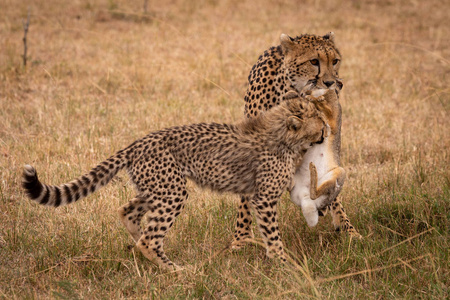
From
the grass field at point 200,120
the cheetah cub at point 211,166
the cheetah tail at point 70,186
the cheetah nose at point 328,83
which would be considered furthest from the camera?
the cheetah nose at point 328,83

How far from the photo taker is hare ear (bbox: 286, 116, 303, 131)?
12.1 ft

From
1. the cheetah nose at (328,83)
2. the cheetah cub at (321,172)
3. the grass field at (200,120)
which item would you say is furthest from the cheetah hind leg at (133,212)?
the cheetah nose at (328,83)

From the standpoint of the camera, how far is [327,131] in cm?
378

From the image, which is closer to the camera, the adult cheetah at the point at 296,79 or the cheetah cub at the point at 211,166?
the cheetah cub at the point at 211,166

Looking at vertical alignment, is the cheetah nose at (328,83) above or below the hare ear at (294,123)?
above

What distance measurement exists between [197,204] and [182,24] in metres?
6.35

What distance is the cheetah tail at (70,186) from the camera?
3137mm

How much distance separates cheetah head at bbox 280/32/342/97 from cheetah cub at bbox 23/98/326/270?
21 cm

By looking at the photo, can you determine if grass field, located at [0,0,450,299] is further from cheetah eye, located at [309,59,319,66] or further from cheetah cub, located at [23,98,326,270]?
cheetah eye, located at [309,59,319,66]

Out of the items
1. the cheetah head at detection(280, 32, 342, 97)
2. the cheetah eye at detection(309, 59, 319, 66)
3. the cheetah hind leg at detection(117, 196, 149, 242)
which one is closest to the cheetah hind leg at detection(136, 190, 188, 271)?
the cheetah hind leg at detection(117, 196, 149, 242)

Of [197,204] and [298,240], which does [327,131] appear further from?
[197,204]

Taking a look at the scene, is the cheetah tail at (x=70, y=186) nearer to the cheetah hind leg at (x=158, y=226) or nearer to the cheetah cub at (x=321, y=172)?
the cheetah hind leg at (x=158, y=226)

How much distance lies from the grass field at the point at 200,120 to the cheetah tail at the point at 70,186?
39 centimetres

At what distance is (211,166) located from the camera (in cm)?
374
